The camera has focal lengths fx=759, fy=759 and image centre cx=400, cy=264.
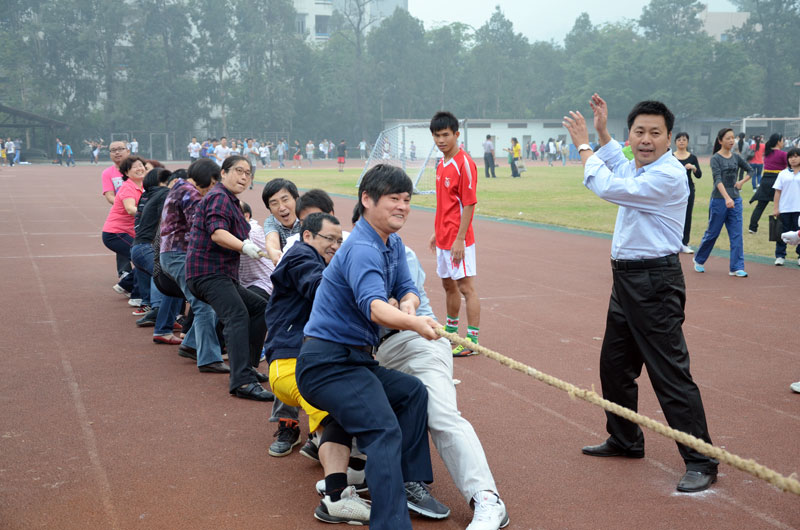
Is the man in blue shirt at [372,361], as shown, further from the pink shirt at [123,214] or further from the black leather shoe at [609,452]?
the pink shirt at [123,214]

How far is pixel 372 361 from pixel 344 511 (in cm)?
75

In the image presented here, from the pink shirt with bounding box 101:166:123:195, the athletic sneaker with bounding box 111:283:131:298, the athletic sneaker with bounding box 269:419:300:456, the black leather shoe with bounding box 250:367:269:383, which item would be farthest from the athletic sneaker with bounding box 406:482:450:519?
the pink shirt with bounding box 101:166:123:195

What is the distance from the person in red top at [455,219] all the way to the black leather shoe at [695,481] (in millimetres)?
2731

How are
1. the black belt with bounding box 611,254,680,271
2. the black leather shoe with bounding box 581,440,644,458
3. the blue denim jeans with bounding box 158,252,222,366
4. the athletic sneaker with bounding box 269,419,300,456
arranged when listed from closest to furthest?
1. the black belt with bounding box 611,254,680,271
2. the black leather shoe with bounding box 581,440,644,458
3. the athletic sneaker with bounding box 269,419,300,456
4. the blue denim jeans with bounding box 158,252,222,366

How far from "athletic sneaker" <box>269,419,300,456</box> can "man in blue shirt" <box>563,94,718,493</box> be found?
6.84 ft

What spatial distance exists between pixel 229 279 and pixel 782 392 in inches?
167

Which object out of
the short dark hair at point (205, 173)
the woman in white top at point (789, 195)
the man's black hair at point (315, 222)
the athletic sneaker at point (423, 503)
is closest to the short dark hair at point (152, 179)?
the short dark hair at point (205, 173)

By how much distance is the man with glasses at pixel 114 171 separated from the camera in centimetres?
956

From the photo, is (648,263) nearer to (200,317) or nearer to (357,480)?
(357,480)

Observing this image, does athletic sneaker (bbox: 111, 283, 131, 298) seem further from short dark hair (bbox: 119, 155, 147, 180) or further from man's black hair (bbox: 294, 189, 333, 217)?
man's black hair (bbox: 294, 189, 333, 217)

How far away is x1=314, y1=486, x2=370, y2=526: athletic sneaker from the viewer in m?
3.74

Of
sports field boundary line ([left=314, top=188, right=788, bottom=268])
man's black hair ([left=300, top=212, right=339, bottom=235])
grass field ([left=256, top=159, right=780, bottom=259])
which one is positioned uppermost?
man's black hair ([left=300, top=212, right=339, bottom=235])

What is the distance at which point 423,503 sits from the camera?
12.5 feet

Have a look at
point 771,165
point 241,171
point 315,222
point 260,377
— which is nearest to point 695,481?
point 315,222
